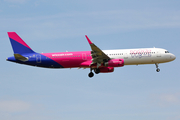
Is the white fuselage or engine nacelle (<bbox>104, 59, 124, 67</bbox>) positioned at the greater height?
the white fuselage

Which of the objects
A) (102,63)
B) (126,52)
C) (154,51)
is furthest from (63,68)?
(154,51)

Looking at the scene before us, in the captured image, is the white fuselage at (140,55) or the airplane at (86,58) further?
the white fuselage at (140,55)

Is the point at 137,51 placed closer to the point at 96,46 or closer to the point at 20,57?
the point at 96,46

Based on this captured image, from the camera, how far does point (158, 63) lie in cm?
7806

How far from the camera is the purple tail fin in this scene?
76625 millimetres

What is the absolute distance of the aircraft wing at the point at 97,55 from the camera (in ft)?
231

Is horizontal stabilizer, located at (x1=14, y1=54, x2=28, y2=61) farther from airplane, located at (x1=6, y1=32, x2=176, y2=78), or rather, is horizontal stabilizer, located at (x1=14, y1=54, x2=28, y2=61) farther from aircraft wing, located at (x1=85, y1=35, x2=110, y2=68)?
aircraft wing, located at (x1=85, y1=35, x2=110, y2=68)

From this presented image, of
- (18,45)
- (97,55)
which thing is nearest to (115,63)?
(97,55)

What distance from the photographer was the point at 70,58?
244 ft

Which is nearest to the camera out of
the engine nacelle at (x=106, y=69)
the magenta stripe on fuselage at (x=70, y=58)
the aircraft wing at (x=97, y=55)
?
the aircraft wing at (x=97, y=55)

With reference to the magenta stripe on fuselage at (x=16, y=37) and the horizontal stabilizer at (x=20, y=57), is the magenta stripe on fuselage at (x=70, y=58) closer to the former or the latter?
the horizontal stabilizer at (x=20, y=57)

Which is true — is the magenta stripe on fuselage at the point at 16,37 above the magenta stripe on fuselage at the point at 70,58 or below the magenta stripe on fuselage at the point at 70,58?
above

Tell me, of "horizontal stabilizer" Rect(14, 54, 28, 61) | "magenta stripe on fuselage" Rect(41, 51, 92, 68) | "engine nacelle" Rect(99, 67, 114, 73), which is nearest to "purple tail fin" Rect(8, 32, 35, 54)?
"horizontal stabilizer" Rect(14, 54, 28, 61)

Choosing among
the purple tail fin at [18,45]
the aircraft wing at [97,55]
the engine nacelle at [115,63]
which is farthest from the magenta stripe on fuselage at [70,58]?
the purple tail fin at [18,45]
